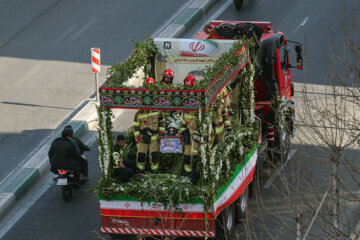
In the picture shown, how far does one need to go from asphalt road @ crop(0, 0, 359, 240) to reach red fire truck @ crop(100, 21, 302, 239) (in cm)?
54

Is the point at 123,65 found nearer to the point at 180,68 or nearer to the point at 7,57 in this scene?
the point at 180,68

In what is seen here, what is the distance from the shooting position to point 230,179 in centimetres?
1285

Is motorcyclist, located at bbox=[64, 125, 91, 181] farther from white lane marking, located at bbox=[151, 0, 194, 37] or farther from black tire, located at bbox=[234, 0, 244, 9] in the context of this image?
black tire, located at bbox=[234, 0, 244, 9]

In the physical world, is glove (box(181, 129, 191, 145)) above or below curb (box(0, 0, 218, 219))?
above

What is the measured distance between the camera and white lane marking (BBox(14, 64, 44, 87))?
21172mm

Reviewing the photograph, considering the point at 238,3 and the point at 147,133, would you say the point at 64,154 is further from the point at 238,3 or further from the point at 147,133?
the point at 238,3

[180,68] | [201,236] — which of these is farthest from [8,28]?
[201,236]

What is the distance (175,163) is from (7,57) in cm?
1135

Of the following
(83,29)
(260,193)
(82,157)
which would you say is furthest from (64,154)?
(83,29)

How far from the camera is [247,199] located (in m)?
14.0

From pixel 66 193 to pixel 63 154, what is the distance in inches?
36.4

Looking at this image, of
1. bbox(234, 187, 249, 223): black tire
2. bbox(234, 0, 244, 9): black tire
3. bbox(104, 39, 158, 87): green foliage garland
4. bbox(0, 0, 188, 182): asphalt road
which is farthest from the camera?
bbox(234, 0, 244, 9): black tire

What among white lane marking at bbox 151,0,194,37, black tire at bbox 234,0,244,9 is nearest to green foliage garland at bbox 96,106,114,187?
white lane marking at bbox 151,0,194,37

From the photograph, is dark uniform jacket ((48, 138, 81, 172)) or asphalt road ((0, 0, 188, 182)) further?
asphalt road ((0, 0, 188, 182))
